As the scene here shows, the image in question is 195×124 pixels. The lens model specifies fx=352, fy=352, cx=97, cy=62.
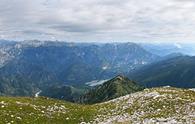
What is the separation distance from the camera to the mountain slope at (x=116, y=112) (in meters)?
33.2

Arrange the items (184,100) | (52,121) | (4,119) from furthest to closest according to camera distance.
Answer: (184,100), (52,121), (4,119)

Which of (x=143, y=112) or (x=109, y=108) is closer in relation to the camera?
(x=143, y=112)

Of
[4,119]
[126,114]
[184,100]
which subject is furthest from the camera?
[184,100]

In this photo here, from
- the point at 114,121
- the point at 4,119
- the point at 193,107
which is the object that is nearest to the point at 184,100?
the point at 193,107

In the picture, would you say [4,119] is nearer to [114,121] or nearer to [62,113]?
[62,113]

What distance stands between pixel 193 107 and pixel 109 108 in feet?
34.7

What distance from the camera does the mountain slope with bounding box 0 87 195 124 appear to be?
109 feet

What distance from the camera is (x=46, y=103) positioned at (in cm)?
4322

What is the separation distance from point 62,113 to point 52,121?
11.6ft

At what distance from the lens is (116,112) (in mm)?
39656

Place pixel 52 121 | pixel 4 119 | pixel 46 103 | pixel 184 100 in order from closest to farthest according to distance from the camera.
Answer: pixel 4 119, pixel 52 121, pixel 184 100, pixel 46 103

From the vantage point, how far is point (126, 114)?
3750cm

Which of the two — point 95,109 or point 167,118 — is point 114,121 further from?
point 95,109

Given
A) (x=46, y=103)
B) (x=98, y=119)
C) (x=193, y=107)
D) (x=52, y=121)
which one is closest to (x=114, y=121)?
(x=98, y=119)
